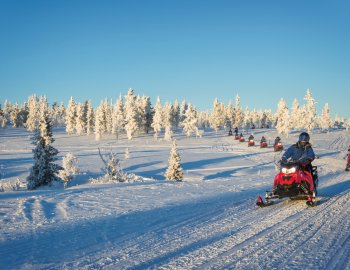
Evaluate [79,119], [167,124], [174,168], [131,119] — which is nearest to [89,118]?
[79,119]

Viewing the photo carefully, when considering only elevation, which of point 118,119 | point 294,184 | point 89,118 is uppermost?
point 89,118

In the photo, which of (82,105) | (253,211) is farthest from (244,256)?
(82,105)

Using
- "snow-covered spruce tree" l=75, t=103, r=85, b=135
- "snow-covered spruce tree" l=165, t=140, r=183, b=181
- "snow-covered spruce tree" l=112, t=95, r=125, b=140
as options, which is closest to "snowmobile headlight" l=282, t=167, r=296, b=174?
"snow-covered spruce tree" l=165, t=140, r=183, b=181

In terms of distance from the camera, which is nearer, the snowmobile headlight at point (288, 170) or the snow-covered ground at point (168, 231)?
the snow-covered ground at point (168, 231)

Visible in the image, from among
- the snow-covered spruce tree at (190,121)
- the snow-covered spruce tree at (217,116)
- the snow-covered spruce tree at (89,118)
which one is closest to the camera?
the snow-covered spruce tree at (190,121)

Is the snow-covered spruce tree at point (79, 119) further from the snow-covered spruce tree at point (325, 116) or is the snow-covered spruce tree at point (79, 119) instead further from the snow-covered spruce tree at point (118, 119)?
the snow-covered spruce tree at point (325, 116)

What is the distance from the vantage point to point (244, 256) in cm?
520

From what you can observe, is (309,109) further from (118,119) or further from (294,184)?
(294,184)

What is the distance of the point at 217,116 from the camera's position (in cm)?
10906

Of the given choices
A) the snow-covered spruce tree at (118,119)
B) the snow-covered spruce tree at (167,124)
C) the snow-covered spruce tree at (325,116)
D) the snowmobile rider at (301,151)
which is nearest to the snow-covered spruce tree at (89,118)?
the snow-covered spruce tree at (118,119)

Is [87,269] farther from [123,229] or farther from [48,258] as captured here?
[123,229]

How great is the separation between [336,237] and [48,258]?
4.91 metres

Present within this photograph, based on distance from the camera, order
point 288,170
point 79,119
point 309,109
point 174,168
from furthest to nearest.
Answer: point 79,119
point 309,109
point 174,168
point 288,170

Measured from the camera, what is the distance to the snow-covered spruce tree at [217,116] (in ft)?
353
